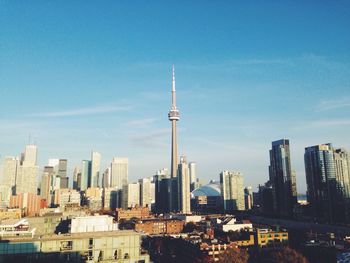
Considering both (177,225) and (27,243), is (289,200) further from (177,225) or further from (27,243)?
(27,243)

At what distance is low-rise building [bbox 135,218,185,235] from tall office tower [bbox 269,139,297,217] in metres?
64.7

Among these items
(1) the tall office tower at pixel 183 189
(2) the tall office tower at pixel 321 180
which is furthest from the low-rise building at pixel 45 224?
(1) the tall office tower at pixel 183 189

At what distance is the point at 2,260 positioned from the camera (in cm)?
2723

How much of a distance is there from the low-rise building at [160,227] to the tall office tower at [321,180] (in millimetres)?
64364

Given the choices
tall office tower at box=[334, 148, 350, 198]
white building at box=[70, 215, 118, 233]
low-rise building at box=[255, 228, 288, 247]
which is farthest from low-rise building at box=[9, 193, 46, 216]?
tall office tower at box=[334, 148, 350, 198]

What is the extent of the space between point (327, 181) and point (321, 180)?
302cm

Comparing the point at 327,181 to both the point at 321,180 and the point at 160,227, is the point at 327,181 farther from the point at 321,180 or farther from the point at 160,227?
the point at 160,227

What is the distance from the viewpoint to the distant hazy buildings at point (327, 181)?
13862 centimetres

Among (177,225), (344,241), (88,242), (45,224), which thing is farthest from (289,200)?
(88,242)

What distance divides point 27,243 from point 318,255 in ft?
222

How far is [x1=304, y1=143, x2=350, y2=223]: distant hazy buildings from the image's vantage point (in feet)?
455

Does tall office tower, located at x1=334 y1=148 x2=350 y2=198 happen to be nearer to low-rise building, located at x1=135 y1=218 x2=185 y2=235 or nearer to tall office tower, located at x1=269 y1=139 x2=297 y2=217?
tall office tower, located at x1=269 y1=139 x2=297 y2=217

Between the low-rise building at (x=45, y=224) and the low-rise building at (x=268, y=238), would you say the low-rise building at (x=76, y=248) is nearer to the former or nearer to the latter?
the low-rise building at (x=45, y=224)

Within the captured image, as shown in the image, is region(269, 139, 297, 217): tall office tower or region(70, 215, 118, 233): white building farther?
region(269, 139, 297, 217): tall office tower
